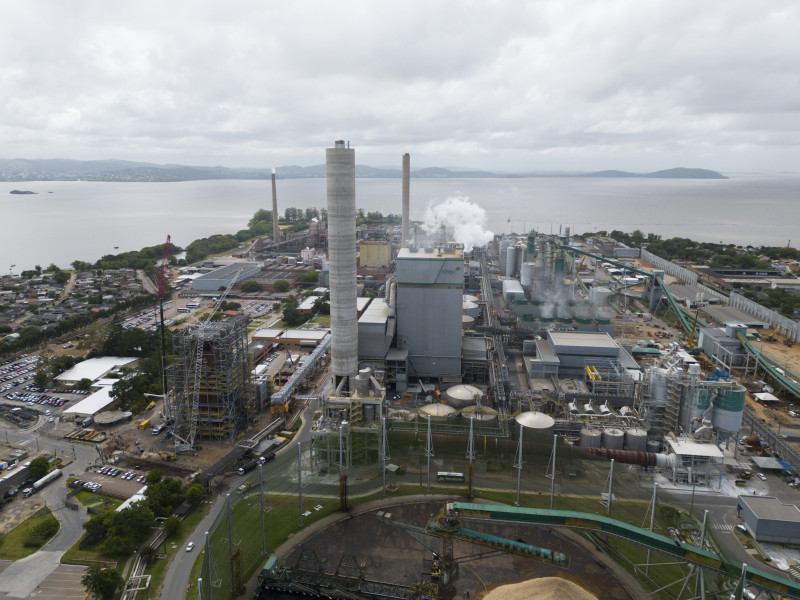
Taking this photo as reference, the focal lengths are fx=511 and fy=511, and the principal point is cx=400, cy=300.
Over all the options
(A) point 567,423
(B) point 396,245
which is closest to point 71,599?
(A) point 567,423

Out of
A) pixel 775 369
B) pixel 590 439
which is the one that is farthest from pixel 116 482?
pixel 775 369

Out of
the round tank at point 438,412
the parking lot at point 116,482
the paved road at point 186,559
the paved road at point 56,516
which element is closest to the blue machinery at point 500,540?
the paved road at point 186,559

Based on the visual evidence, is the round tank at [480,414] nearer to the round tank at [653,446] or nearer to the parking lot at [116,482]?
the round tank at [653,446]

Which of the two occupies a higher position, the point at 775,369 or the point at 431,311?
the point at 431,311

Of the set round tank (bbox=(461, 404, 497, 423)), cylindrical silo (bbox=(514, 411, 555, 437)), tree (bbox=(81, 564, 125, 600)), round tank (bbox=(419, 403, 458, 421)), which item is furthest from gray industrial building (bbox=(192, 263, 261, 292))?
tree (bbox=(81, 564, 125, 600))

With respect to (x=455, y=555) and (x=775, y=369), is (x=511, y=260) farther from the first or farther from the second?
(x=455, y=555)

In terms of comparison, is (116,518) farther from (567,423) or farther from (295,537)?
(567,423)
